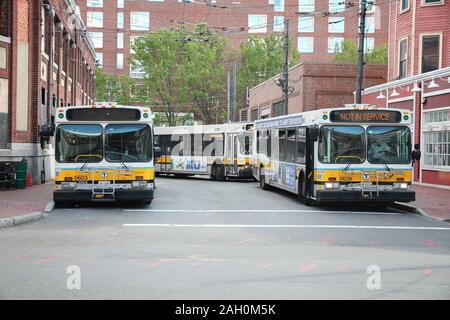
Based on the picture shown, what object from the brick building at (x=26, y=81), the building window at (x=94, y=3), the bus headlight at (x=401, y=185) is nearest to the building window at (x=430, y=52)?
the bus headlight at (x=401, y=185)

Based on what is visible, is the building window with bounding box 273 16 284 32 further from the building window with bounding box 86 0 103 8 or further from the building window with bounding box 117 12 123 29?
the building window with bounding box 86 0 103 8

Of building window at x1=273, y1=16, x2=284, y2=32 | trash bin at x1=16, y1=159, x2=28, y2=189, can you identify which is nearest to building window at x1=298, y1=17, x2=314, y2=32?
building window at x1=273, y1=16, x2=284, y2=32

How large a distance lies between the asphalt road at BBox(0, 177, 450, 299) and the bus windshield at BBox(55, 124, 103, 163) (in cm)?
142

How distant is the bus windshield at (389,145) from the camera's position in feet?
55.4

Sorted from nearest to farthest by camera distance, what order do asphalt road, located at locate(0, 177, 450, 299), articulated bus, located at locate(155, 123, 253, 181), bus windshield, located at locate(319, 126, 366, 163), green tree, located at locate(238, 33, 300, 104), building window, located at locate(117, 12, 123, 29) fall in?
asphalt road, located at locate(0, 177, 450, 299) → bus windshield, located at locate(319, 126, 366, 163) → articulated bus, located at locate(155, 123, 253, 181) → green tree, located at locate(238, 33, 300, 104) → building window, located at locate(117, 12, 123, 29)

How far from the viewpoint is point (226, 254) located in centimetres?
992

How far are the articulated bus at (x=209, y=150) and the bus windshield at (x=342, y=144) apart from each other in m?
12.7

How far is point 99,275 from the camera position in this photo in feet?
26.4

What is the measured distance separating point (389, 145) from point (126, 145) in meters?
7.13

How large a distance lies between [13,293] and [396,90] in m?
26.2

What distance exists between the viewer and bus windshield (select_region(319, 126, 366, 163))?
16797mm

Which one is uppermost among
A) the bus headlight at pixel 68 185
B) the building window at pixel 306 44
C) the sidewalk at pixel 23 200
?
the building window at pixel 306 44

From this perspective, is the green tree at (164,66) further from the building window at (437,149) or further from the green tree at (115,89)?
the building window at (437,149)

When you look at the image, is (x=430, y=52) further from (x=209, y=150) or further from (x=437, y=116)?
(x=209, y=150)
